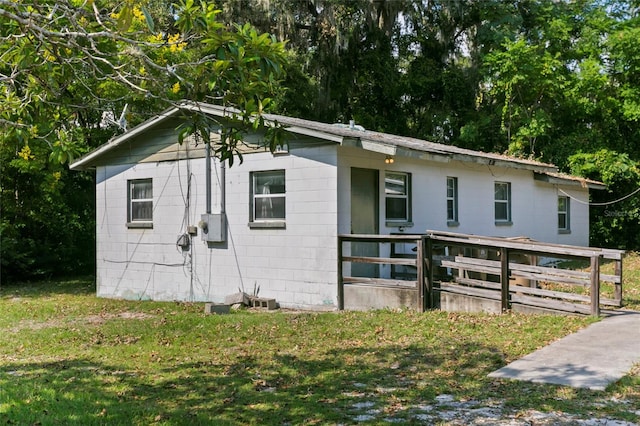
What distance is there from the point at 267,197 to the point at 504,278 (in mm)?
4936

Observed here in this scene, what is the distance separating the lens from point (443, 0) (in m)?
23.5

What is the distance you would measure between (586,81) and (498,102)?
3610 mm

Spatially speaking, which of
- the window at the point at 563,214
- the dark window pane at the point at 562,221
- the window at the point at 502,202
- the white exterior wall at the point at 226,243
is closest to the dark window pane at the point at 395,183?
the white exterior wall at the point at 226,243

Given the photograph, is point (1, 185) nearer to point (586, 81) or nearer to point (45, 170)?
point (45, 170)

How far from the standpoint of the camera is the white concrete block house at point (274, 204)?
11.0 m

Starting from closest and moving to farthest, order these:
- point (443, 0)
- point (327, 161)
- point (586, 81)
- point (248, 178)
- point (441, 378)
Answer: point (441, 378), point (327, 161), point (248, 178), point (586, 81), point (443, 0)

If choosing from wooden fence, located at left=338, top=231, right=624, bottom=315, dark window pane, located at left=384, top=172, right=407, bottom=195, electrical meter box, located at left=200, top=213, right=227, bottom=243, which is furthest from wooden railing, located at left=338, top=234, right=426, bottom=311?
electrical meter box, located at left=200, top=213, right=227, bottom=243

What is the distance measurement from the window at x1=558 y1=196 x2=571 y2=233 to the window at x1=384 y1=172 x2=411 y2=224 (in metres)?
9.29

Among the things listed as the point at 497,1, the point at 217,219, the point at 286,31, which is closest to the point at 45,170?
the point at 217,219

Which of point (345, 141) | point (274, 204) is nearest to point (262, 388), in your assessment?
point (345, 141)

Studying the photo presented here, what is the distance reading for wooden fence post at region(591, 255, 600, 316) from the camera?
26.7 ft

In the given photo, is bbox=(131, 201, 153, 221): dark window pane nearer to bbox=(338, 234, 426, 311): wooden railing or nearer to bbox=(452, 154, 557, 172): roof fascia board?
bbox=(338, 234, 426, 311): wooden railing

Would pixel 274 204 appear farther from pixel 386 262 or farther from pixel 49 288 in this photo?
pixel 49 288

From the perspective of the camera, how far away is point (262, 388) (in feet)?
19.0
